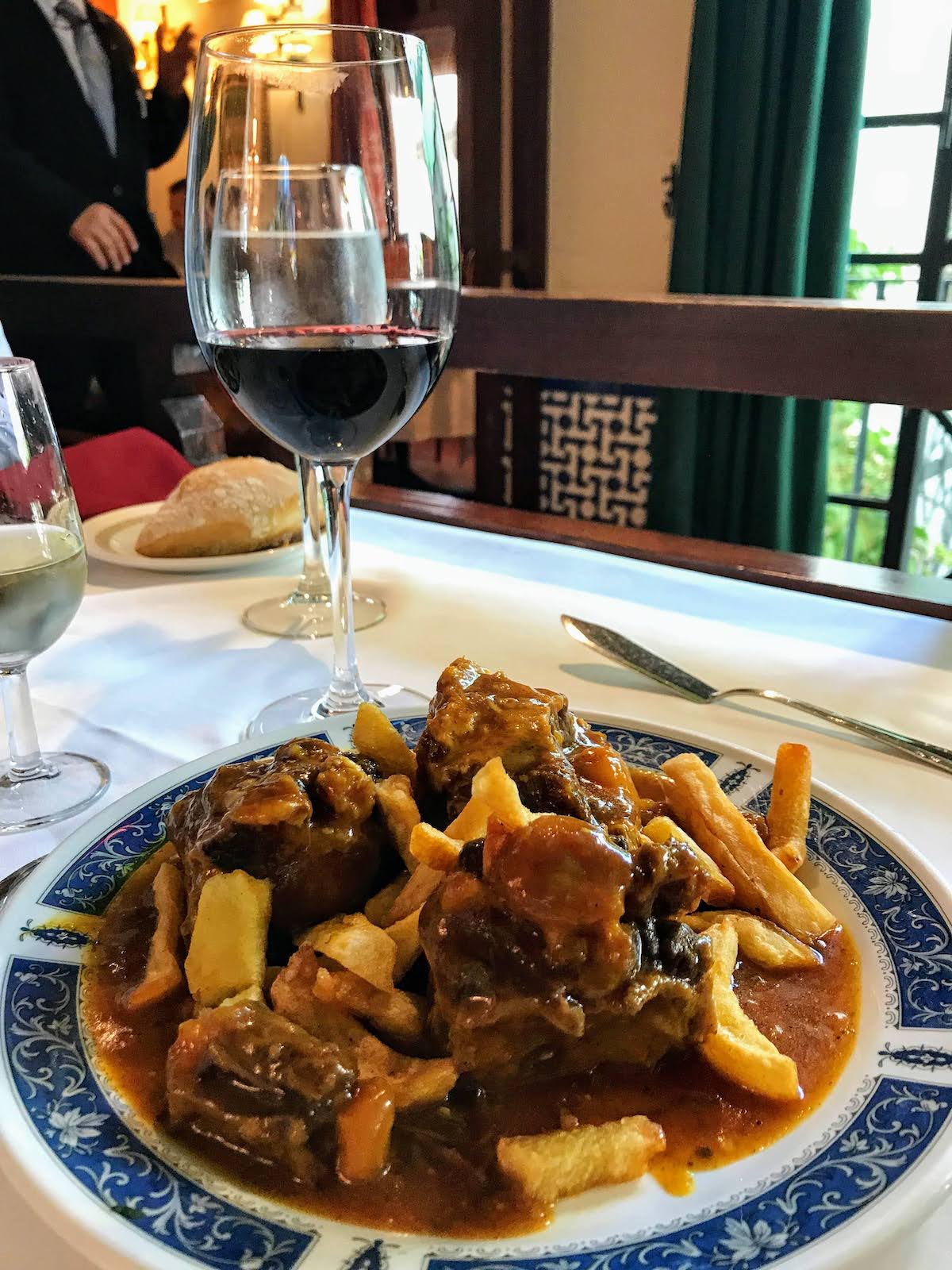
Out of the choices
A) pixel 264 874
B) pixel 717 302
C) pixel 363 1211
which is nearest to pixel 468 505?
pixel 717 302

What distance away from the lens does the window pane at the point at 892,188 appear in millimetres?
3943

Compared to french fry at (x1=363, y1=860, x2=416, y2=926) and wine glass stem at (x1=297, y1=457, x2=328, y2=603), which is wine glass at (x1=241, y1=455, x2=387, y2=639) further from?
french fry at (x1=363, y1=860, x2=416, y2=926)

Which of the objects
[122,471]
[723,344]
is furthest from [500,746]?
[122,471]

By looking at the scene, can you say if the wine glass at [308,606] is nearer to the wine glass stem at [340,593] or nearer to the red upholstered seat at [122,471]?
the wine glass stem at [340,593]

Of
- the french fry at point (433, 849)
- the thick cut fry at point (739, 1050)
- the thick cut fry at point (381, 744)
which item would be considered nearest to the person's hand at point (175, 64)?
the thick cut fry at point (381, 744)

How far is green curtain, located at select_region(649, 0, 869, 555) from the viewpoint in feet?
12.4

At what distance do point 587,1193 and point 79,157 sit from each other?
169 inches

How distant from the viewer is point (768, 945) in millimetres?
691

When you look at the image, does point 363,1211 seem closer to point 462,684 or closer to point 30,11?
point 462,684

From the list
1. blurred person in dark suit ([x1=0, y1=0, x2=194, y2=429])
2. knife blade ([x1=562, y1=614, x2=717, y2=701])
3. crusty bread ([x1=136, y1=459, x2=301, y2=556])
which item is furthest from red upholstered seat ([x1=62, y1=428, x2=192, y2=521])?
blurred person in dark suit ([x1=0, y1=0, x2=194, y2=429])

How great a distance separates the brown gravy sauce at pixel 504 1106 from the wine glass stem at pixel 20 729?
16.3 inches

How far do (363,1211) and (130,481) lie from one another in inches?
72.6

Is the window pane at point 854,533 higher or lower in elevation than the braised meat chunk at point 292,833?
lower

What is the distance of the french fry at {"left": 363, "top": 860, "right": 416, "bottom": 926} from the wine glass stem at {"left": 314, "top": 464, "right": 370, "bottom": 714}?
17.3 inches
